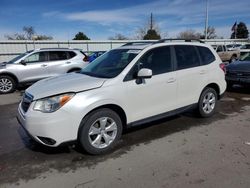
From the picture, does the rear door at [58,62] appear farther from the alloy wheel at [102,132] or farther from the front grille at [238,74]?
the alloy wheel at [102,132]

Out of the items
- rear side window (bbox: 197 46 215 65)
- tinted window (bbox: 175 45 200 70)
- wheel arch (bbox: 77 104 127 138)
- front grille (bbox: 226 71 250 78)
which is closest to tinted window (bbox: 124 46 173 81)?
tinted window (bbox: 175 45 200 70)

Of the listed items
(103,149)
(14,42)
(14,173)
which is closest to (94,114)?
(103,149)

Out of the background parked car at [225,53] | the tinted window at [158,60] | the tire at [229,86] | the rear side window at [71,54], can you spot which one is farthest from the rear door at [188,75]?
the background parked car at [225,53]

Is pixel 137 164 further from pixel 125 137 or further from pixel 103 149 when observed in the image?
pixel 125 137

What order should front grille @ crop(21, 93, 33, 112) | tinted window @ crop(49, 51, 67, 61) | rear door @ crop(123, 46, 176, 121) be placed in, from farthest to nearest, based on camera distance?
tinted window @ crop(49, 51, 67, 61), rear door @ crop(123, 46, 176, 121), front grille @ crop(21, 93, 33, 112)

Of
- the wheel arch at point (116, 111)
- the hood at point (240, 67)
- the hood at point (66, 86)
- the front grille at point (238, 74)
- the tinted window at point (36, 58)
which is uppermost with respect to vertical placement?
the tinted window at point (36, 58)

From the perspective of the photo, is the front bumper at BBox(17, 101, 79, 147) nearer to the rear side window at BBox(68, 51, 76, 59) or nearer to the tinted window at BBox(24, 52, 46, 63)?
the tinted window at BBox(24, 52, 46, 63)

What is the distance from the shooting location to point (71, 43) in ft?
80.6

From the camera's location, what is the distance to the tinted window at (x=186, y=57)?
4.92m

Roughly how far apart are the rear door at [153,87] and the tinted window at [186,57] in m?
0.21

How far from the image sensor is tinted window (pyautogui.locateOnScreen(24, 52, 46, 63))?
10038mm

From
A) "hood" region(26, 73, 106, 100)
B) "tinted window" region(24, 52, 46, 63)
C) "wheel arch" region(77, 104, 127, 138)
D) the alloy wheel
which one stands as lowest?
the alloy wheel

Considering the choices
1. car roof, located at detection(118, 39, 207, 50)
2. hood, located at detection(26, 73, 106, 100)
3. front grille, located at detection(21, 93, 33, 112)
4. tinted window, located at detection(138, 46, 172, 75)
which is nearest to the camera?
hood, located at detection(26, 73, 106, 100)

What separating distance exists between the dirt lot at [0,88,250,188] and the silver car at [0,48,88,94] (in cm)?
496
